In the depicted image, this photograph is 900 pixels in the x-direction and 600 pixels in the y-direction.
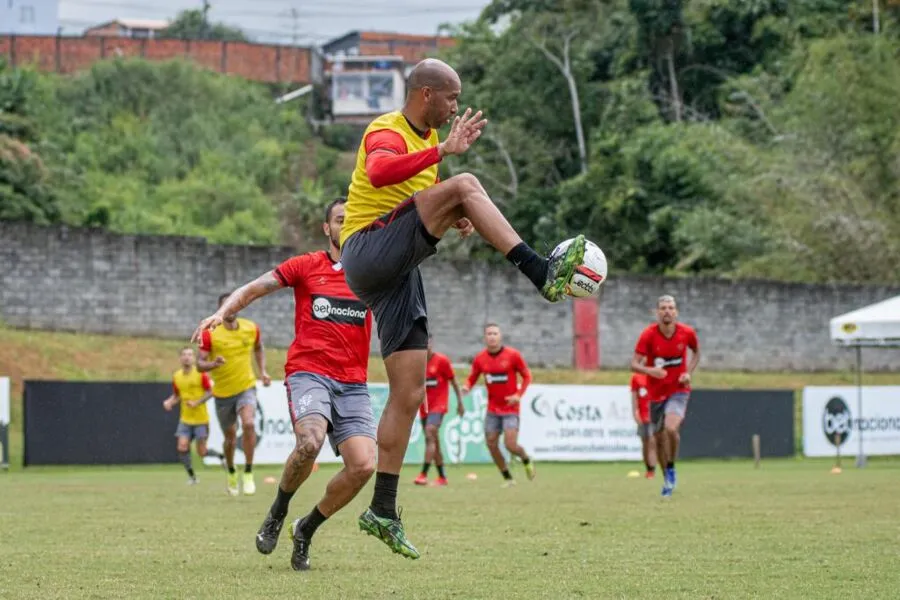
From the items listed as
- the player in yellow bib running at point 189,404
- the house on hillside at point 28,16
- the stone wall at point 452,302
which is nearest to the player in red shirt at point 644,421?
the player in yellow bib running at point 189,404

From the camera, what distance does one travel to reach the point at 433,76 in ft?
24.4

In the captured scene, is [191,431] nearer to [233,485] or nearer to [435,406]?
[435,406]

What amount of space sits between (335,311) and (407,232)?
110 inches

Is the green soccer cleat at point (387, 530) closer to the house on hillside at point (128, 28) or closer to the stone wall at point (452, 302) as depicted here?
the stone wall at point (452, 302)

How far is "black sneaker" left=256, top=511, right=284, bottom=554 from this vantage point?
8.95 meters

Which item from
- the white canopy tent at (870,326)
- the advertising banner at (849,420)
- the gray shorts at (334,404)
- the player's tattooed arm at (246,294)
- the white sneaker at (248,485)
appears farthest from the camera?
the advertising banner at (849,420)

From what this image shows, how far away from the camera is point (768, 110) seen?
181ft

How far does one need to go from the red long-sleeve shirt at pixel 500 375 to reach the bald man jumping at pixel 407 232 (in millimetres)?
13013

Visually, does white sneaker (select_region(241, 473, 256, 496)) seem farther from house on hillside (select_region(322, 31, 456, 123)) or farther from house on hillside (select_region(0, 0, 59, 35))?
house on hillside (select_region(0, 0, 59, 35))

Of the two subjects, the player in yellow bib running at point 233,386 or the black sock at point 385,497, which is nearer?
the black sock at point 385,497

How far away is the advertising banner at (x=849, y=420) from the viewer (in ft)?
101

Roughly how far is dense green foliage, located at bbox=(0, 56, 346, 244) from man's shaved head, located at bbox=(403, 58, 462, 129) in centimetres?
4728

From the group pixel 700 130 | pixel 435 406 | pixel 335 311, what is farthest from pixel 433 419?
pixel 700 130

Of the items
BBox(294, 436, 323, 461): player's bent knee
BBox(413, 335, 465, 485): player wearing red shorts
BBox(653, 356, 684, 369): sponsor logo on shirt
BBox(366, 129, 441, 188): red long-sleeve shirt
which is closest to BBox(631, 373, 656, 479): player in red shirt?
BBox(413, 335, 465, 485): player wearing red shorts
